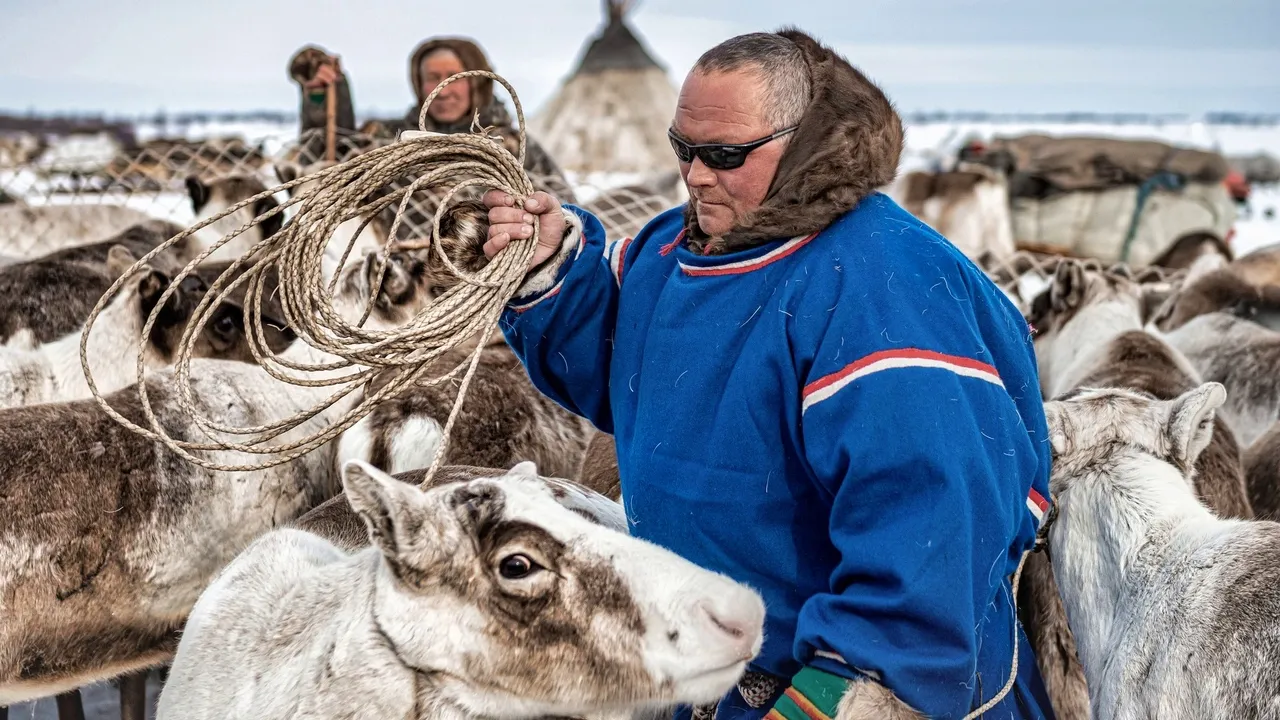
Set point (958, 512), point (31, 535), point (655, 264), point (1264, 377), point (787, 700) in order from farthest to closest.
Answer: point (1264, 377) → point (31, 535) → point (655, 264) → point (787, 700) → point (958, 512)

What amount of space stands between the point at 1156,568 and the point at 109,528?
2.88m

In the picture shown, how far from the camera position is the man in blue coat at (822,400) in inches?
72.5

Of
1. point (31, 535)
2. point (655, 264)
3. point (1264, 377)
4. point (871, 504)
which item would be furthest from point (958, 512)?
point (1264, 377)

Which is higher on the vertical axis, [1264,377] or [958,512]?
[958,512]

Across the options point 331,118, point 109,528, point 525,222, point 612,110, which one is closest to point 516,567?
point 525,222

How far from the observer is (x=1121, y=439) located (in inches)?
114

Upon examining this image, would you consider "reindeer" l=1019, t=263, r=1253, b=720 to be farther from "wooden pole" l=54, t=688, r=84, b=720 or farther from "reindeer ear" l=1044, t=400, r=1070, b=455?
"wooden pole" l=54, t=688, r=84, b=720

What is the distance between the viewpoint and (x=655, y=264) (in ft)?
8.07

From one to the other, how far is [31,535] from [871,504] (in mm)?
2576

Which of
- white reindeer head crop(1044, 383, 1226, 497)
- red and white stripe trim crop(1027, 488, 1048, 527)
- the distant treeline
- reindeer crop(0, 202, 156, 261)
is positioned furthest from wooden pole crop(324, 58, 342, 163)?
the distant treeline

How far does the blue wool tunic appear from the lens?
6.02 feet

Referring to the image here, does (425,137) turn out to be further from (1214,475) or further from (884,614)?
(1214,475)

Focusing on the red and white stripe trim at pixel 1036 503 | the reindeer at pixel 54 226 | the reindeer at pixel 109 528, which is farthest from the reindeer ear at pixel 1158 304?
the reindeer at pixel 54 226

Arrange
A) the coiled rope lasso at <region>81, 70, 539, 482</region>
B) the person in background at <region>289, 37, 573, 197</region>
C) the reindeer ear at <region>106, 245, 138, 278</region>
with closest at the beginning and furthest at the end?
the coiled rope lasso at <region>81, 70, 539, 482</region> < the reindeer ear at <region>106, 245, 138, 278</region> < the person in background at <region>289, 37, 573, 197</region>
